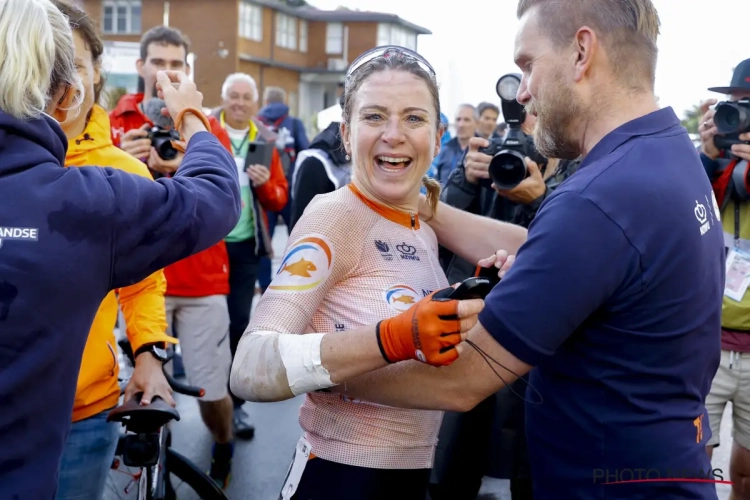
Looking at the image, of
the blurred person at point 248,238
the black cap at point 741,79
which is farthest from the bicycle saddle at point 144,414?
the black cap at point 741,79

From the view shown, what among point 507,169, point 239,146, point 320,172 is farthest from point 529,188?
point 239,146

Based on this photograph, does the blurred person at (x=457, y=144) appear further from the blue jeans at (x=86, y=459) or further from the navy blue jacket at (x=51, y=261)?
the navy blue jacket at (x=51, y=261)

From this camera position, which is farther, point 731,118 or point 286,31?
point 286,31

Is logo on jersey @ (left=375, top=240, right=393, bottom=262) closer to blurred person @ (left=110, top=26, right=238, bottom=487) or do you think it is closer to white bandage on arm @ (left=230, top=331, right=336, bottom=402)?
white bandage on arm @ (left=230, top=331, right=336, bottom=402)

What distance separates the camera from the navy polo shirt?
1.55 m

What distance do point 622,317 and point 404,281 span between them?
659 millimetres

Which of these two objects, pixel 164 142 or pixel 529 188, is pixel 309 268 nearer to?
pixel 529 188

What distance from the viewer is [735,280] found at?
11.5 ft

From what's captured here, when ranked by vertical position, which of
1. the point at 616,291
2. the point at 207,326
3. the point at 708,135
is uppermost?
the point at 708,135

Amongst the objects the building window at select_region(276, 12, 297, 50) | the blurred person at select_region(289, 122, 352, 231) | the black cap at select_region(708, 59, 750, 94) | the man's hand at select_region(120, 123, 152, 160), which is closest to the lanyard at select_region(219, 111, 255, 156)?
the blurred person at select_region(289, 122, 352, 231)

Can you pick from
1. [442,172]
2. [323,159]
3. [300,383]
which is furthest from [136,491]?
[442,172]

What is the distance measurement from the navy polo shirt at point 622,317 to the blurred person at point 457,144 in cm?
657

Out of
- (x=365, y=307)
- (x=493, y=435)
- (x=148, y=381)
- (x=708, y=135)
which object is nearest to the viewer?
(x=365, y=307)

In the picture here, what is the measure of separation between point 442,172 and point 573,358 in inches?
279
